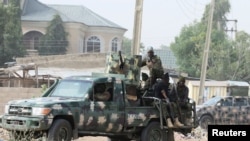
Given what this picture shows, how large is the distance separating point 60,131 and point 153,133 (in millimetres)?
3262

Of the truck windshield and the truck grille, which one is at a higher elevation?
the truck windshield

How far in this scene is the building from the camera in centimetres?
5775

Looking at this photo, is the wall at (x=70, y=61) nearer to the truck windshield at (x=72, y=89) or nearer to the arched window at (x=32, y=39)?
the arched window at (x=32, y=39)

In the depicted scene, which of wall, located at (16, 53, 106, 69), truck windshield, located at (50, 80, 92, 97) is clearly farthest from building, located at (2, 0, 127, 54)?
truck windshield, located at (50, 80, 92, 97)

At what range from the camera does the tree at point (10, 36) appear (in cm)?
5112

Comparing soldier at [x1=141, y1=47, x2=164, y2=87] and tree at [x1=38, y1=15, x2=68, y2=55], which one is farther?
tree at [x1=38, y1=15, x2=68, y2=55]

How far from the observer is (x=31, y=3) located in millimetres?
61438

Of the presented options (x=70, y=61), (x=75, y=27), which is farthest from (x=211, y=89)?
(x=75, y=27)

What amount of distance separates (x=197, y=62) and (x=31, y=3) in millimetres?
19212

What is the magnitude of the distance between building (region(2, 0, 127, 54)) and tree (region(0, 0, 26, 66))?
15.8 ft

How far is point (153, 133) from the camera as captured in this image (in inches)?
587

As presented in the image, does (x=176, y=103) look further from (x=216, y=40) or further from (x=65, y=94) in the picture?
(x=216, y=40)

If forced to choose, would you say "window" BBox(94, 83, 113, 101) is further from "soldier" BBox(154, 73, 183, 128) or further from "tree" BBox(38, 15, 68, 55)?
"tree" BBox(38, 15, 68, 55)

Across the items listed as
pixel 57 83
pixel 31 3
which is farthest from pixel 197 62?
pixel 57 83
